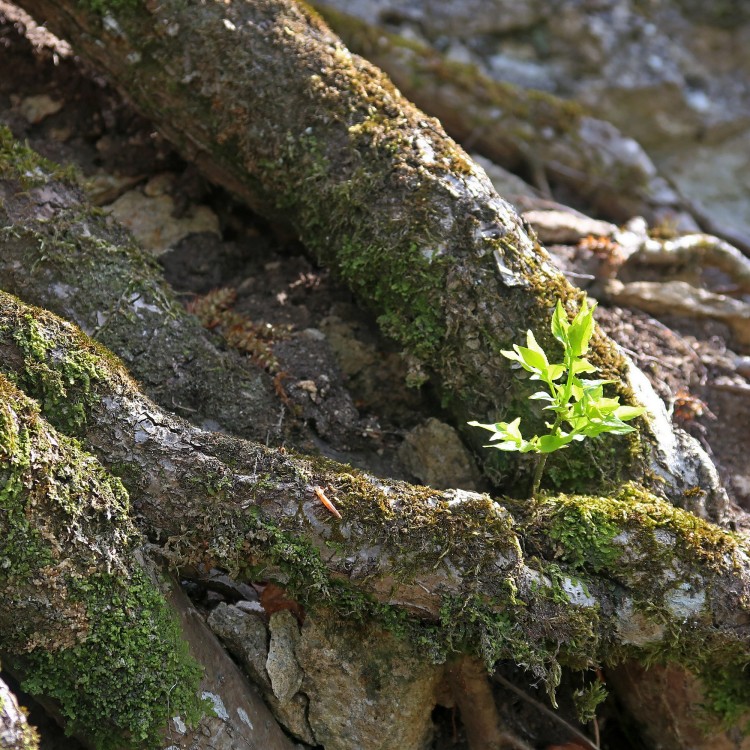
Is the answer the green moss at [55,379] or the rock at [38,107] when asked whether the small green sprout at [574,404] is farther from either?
the rock at [38,107]

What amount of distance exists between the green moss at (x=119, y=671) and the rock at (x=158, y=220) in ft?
6.81

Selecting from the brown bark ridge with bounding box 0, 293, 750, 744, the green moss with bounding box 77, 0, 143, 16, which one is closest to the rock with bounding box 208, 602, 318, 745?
the brown bark ridge with bounding box 0, 293, 750, 744

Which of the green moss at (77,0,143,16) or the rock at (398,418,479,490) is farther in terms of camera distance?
the green moss at (77,0,143,16)

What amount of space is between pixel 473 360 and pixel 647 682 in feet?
5.31

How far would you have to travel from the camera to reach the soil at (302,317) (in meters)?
3.35

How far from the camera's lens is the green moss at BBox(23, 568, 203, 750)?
7.73 ft

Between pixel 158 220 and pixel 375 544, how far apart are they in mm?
2382

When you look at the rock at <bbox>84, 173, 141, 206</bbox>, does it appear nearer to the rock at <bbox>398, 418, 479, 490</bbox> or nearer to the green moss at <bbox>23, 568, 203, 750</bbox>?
the rock at <bbox>398, 418, 479, 490</bbox>

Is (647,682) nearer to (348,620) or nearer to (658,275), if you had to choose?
(348,620)

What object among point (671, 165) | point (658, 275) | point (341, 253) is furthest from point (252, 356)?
point (671, 165)

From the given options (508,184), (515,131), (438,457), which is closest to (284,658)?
(438,457)

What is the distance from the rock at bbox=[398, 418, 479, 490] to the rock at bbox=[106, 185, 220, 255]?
5.58ft

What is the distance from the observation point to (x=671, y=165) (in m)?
7.45

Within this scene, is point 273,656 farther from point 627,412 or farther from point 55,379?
point 627,412
